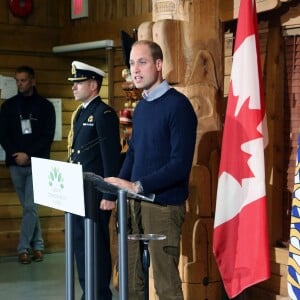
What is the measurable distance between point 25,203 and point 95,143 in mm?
2181

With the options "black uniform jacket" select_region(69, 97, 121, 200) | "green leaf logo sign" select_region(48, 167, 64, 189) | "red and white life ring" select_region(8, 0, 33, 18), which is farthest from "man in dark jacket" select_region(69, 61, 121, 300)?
"red and white life ring" select_region(8, 0, 33, 18)

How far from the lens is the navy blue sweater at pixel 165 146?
10.2ft

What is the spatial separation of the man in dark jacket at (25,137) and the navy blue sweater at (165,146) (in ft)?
8.76

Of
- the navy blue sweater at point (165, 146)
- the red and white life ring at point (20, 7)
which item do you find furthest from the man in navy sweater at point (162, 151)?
the red and white life ring at point (20, 7)

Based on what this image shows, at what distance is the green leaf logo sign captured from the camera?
9.41 feet

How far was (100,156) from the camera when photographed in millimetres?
3947

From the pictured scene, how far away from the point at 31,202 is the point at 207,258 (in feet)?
7.76

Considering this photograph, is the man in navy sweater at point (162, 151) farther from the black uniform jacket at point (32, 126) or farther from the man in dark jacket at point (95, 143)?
the black uniform jacket at point (32, 126)

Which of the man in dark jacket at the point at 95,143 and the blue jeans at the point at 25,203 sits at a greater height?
the man in dark jacket at the point at 95,143

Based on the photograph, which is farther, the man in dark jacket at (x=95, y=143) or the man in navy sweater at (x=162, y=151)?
the man in dark jacket at (x=95, y=143)

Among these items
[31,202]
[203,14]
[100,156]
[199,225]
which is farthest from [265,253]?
[31,202]

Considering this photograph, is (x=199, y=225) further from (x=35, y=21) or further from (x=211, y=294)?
(x=35, y=21)

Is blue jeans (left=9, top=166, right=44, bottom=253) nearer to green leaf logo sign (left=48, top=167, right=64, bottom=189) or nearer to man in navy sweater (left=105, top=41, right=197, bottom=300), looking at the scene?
man in navy sweater (left=105, top=41, right=197, bottom=300)

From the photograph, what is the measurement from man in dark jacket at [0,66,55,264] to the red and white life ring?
0.58m
